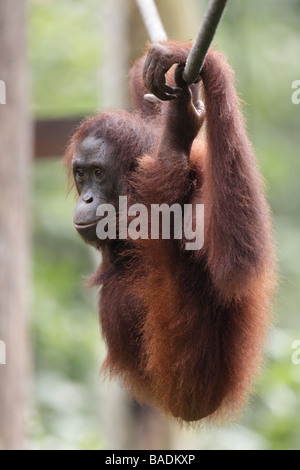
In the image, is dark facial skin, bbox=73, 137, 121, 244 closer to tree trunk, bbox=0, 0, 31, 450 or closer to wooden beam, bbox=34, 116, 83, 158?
tree trunk, bbox=0, 0, 31, 450

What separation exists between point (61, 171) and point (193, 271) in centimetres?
579

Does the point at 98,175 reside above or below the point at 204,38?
below

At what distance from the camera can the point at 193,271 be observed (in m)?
2.39

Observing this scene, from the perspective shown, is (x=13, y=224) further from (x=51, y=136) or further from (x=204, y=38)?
(x=204, y=38)

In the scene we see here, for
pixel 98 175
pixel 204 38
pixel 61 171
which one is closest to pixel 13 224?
pixel 98 175

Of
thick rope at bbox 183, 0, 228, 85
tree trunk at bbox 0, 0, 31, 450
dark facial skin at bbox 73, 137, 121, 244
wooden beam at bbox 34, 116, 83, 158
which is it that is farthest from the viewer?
wooden beam at bbox 34, 116, 83, 158

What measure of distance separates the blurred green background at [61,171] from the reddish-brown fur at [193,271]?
4319 millimetres

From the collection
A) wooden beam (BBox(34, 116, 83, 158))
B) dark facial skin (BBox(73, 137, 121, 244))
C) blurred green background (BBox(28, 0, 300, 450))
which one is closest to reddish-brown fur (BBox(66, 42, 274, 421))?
dark facial skin (BBox(73, 137, 121, 244))

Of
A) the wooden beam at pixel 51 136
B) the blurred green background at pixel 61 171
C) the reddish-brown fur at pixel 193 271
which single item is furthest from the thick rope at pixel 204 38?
the blurred green background at pixel 61 171

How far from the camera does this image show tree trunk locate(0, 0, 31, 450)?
4285 millimetres

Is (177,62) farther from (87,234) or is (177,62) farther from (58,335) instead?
(58,335)

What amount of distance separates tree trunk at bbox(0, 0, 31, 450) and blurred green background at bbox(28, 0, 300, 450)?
2481 mm
